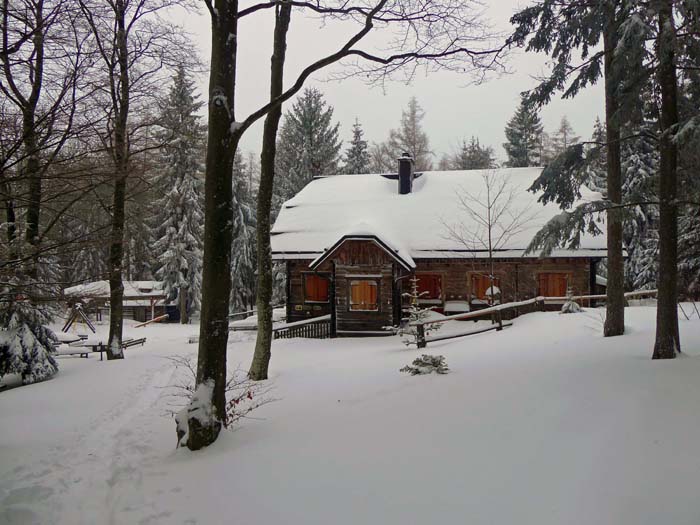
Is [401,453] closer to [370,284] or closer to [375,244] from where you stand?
[375,244]

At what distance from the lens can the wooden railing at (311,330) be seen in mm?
19609

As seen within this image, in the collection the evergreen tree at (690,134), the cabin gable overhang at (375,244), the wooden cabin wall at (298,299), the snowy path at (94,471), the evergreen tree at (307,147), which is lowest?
the snowy path at (94,471)

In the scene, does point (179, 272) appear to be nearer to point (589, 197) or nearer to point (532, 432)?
point (589, 197)

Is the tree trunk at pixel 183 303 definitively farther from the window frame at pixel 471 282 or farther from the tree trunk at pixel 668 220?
the tree trunk at pixel 668 220

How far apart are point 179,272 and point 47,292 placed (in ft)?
89.0

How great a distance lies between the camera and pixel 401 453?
5.36 metres

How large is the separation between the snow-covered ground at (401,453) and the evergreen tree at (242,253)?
25.6 m

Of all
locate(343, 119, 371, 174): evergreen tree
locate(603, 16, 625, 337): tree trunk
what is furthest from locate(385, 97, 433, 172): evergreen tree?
locate(603, 16, 625, 337): tree trunk

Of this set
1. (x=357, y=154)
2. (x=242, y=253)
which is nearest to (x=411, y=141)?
(x=357, y=154)

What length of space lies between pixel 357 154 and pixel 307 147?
6.12 meters

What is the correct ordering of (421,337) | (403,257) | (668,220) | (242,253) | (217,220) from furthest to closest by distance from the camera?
(242,253) → (403,257) → (421,337) → (668,220) → (217,220)

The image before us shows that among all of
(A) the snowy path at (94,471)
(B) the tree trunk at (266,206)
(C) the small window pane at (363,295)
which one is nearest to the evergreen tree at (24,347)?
(A) the snowy path at (94,471)

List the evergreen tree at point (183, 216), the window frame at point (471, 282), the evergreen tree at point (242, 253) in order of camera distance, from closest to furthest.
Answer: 1. the window frame at point (471, 282)
2. the evergreen tree at point (183, 216)
3. the evergreen tree at point (242, 253)

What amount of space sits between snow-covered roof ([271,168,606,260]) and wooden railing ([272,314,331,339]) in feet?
9.27
